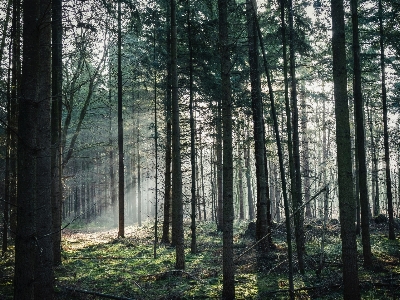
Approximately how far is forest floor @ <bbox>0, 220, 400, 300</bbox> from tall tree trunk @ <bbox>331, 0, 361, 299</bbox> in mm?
1229

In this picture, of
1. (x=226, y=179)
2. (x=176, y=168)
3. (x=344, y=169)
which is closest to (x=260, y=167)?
(x=176, y=168)

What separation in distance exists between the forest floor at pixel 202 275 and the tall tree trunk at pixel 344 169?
1229mm

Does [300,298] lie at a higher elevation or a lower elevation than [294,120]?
lower

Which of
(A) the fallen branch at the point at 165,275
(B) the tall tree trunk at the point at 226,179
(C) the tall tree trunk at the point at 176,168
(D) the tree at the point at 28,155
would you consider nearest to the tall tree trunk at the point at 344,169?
(B) the tall tree trunk at the point at 226,179

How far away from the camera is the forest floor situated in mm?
7463

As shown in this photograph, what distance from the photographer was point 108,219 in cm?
3972

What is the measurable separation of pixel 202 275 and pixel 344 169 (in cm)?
551

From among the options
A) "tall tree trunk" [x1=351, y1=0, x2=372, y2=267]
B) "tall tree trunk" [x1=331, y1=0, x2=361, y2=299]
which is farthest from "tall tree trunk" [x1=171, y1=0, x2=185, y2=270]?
"tall tree trunk" [x1=351, y1=0, x2=372, y2=267]

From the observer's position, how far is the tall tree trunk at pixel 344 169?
20.8 feet

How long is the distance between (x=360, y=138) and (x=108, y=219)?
35.7 meters

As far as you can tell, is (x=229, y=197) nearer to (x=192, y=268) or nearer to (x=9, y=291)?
(x=192, y=268)

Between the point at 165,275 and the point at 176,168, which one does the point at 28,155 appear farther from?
the point at 165,275

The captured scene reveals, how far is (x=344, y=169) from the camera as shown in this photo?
6.48 m

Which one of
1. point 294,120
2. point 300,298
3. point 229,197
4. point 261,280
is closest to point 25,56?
point 229,197
